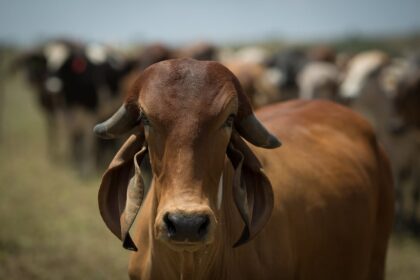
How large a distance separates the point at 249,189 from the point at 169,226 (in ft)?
2.55

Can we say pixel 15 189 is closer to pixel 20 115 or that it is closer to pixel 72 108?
pixel 72 108

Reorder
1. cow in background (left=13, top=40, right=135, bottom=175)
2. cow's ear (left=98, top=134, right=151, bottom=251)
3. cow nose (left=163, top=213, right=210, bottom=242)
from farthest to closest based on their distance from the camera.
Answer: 1. cow in background (left=13, top=40, right=135, bottom=175)
2. cow's ear (left=98, top=134, right=151, bottom=251)
3. cow nose (left=163, top=213, right=210, bottom=242)

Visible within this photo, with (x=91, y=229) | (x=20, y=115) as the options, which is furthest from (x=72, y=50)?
(x=20, y=115)

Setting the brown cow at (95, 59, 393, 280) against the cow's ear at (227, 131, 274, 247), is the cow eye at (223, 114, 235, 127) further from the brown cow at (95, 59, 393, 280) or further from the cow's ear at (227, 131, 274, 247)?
the cow's ear at (227, 131, 274, 247)

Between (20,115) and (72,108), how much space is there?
32.1 feet

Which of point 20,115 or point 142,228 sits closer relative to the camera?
point 142,228

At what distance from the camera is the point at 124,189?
3.43 m

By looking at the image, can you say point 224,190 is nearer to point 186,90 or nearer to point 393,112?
point 186,90

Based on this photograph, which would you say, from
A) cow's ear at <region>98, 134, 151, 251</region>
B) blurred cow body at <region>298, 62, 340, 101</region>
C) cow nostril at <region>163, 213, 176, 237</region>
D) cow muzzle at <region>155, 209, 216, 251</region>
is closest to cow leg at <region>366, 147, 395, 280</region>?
cow's ear at <region>98, 134, 151, 251</region>

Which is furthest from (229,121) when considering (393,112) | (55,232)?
(393,112)

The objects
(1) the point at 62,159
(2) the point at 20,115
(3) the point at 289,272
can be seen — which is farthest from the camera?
(2) the point at 20,115

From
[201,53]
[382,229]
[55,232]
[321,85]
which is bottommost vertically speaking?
[55,232]

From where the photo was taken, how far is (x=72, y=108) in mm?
12867

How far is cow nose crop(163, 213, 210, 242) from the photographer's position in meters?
2.73
